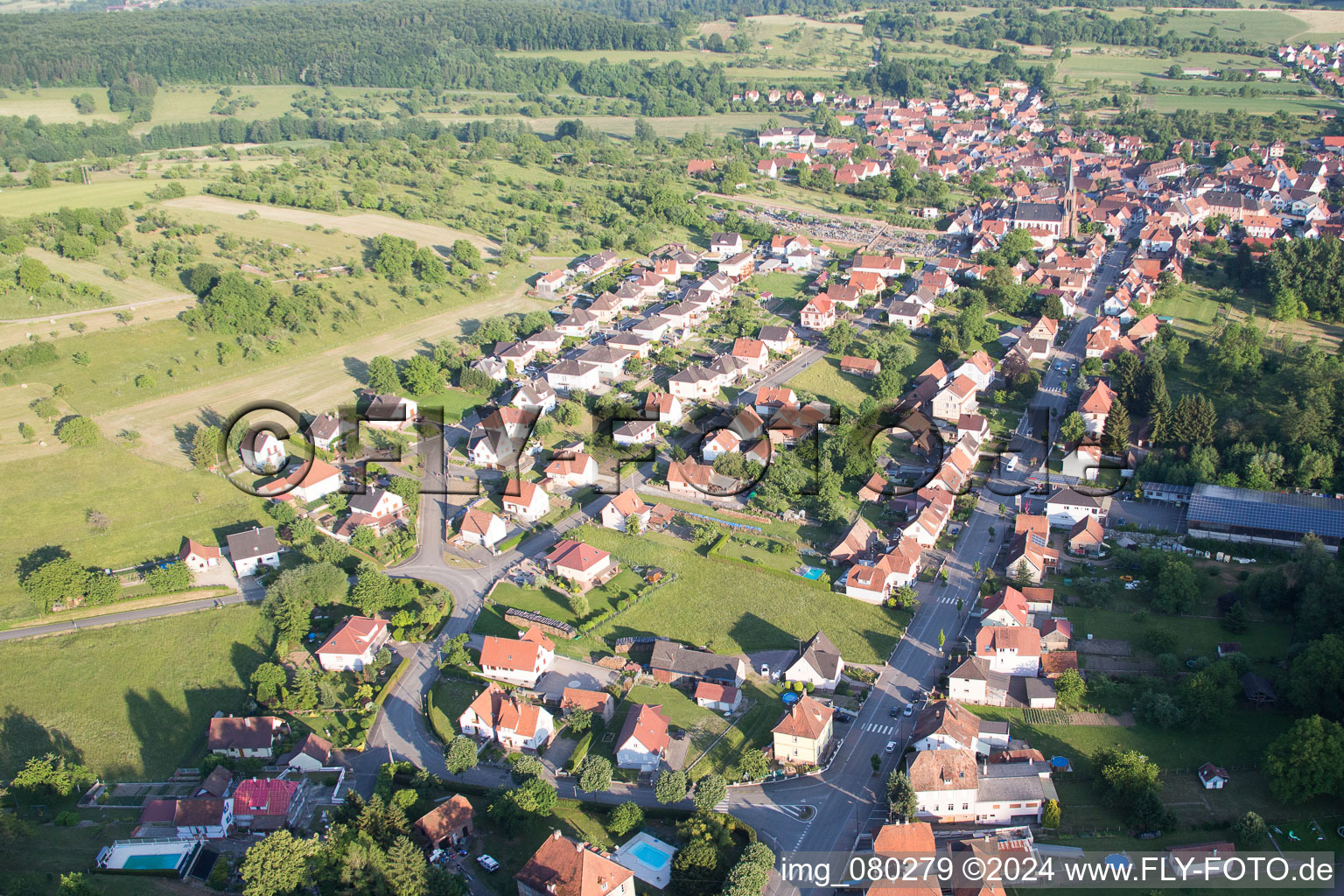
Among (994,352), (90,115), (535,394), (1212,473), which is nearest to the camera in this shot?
(1212,473)

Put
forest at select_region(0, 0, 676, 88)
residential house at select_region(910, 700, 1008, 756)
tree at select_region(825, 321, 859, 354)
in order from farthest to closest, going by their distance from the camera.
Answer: forest at select_region(0, 0, 676, 88), tree at select_region(825, 321, 859, 354), residential house at select_region(910, 700, 1008, 756)

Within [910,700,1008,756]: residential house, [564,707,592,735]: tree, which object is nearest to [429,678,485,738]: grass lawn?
[564,707,592,735]: tree

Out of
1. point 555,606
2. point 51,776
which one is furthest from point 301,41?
point 51,776

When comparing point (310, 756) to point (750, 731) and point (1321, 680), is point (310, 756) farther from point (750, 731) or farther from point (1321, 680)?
point (1321, 680)

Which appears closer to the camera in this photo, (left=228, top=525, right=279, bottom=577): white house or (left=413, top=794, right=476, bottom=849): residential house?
(left=413, top=794, right=476, bottom=849): residential house

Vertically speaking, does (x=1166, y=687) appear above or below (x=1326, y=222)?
below

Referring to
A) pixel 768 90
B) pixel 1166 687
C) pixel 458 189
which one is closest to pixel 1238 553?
pixel 1166 687

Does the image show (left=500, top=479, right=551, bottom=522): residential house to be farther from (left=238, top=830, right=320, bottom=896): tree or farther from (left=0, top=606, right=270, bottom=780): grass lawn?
(left=238, top=830, right=320, bottom=896): tree

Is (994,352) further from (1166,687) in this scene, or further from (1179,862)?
(1179,862)

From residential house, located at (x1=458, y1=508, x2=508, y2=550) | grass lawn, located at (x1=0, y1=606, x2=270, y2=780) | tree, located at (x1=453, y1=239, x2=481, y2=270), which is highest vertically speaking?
tree, located at (x1=453, y1=239, x2=481, y2=270)
